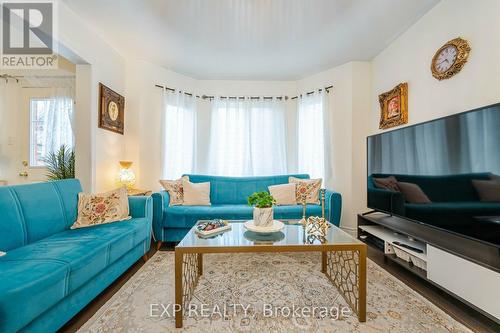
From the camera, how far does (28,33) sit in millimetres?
2291

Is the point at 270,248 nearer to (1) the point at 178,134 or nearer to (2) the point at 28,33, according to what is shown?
(1) the point at 178,134

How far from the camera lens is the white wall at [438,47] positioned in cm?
163

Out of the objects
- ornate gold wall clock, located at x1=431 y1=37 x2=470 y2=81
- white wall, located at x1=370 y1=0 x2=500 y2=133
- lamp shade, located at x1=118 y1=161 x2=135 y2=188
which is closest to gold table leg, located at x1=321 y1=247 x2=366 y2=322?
white wall, located at x1=370 y1=0 x2=500 y2=133

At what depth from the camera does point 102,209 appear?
6.82ft

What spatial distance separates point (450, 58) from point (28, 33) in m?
4.24

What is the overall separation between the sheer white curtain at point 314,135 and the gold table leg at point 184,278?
241 cm

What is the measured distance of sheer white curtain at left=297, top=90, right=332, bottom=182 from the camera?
3465 millimetres

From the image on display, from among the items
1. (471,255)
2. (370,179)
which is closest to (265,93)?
(370,179)

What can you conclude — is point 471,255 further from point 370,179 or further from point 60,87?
point 60,87

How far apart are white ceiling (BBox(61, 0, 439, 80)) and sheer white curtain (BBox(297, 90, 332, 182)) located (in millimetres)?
546

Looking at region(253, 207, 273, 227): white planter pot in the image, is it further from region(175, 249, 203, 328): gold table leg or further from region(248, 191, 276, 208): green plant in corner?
region(175, 249, 203, 328): gold table leg

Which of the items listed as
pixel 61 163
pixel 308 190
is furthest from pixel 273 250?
pixel 61 163

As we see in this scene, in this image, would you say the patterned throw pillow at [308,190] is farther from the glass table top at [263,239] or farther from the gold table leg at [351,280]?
the glass table top at [263,239]

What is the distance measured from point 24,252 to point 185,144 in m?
2.49
